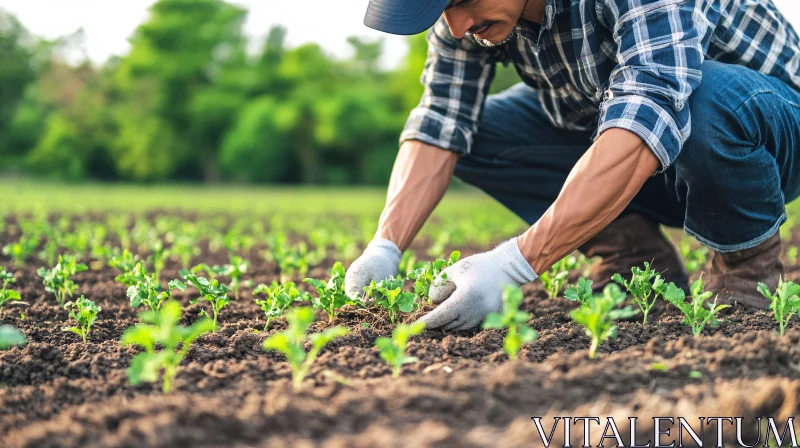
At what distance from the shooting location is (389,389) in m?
1.69

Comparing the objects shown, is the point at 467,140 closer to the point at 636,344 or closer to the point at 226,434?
the point at 636,344

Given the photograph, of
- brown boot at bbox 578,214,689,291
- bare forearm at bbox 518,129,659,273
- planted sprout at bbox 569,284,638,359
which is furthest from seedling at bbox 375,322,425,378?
brown boot at bbox 578,214,689,291

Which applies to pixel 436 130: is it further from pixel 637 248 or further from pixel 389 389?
pixel 389 389

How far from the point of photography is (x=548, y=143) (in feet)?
12.0

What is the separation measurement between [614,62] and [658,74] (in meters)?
0.50

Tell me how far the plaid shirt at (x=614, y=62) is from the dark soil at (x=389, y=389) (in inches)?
30.4

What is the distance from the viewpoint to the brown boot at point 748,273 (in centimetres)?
293

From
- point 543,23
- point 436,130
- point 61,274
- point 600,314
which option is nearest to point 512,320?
point 600,314

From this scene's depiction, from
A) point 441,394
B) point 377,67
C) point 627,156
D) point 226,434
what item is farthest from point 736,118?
point 377,67

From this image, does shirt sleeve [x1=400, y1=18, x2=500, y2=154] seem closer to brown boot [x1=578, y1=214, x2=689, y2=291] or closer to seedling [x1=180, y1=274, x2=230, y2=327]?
brown boot [x1=578, y1=214, x2=689, y2=291]

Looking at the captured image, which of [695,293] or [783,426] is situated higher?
[695,293]

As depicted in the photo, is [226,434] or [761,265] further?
[761,265]

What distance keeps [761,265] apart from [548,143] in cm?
118

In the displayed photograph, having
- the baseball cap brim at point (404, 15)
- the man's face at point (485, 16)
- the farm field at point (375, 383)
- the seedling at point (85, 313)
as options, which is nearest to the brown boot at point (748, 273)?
the farm field at point (375, 383)
